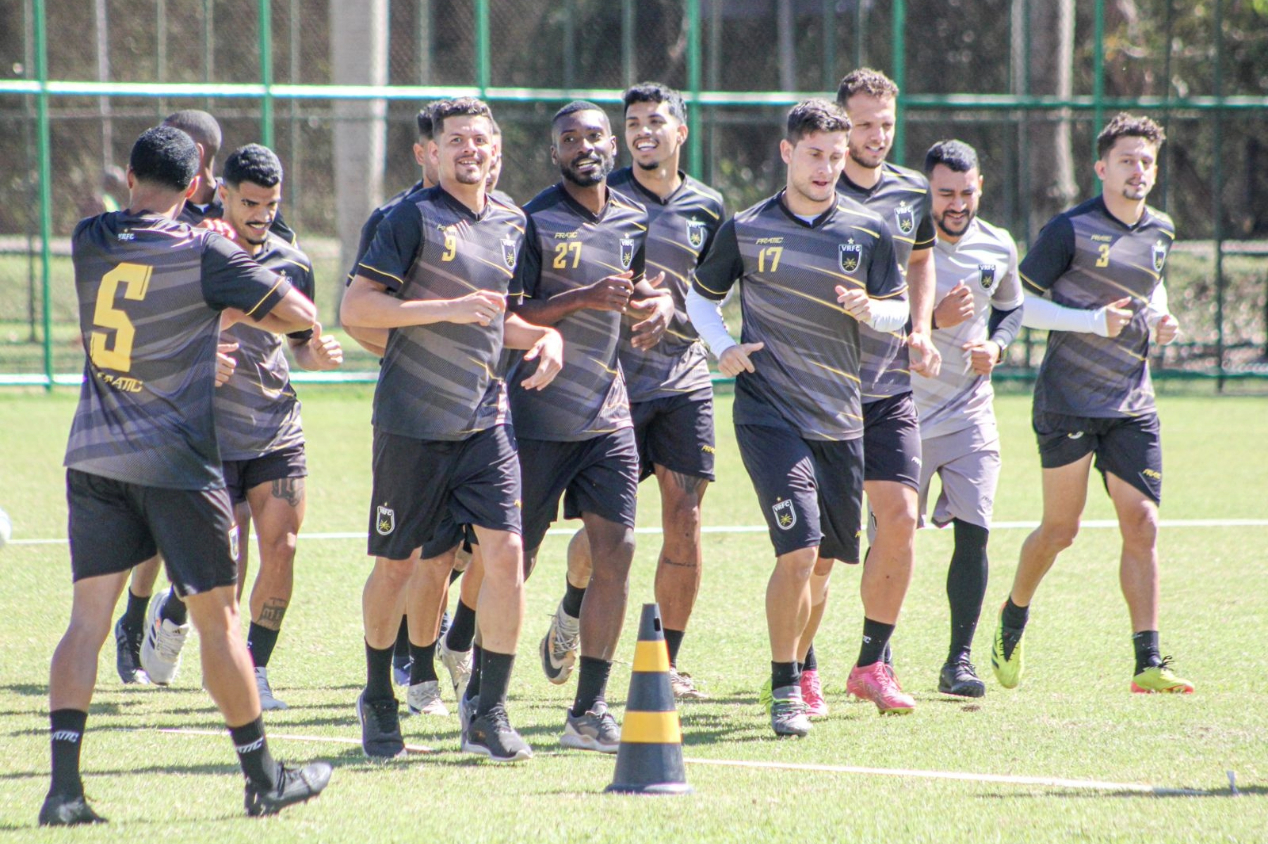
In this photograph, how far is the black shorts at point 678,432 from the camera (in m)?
6.64

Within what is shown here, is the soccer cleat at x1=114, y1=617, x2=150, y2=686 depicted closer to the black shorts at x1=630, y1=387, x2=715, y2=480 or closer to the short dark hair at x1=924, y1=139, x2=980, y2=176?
the black shorts at x1=630, y1=387, x2=715, y2=480

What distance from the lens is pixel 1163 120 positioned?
18703mm

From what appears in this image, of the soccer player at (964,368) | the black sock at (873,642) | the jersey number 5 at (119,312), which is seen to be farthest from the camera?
the soccer player at (964,368)

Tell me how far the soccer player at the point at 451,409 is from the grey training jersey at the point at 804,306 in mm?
936

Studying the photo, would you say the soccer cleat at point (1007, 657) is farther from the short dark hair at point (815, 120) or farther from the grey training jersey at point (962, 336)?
the short dark hair at point (815, 120)

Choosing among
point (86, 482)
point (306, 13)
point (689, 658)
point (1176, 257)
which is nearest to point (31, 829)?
point (86, 482)

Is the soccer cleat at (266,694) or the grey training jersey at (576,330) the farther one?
the soccer cleat at (266,694)

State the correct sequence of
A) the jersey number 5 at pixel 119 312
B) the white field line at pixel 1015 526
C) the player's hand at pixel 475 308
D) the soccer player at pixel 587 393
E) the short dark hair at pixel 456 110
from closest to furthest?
the jersey number 5 at pixel 119 312
the player's hand at pixel 475 308
the short dark hair at pixel 456 110
the soccer player at pixel 587 393
the white field line at pixel 1015 526

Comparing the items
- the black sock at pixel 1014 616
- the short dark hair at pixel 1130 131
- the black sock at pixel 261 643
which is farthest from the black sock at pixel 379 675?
the short dark hair at pixel 1130 131

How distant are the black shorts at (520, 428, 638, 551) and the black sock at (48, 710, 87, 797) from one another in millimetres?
1909

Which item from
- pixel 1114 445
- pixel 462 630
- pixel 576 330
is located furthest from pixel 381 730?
pixel 1114 445

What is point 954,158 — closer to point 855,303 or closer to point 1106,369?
point 1106,369

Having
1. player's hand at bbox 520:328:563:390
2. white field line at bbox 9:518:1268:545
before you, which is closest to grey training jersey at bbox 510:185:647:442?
player's hand at bbox 520:328:563:390

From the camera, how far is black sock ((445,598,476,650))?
6621 mm
